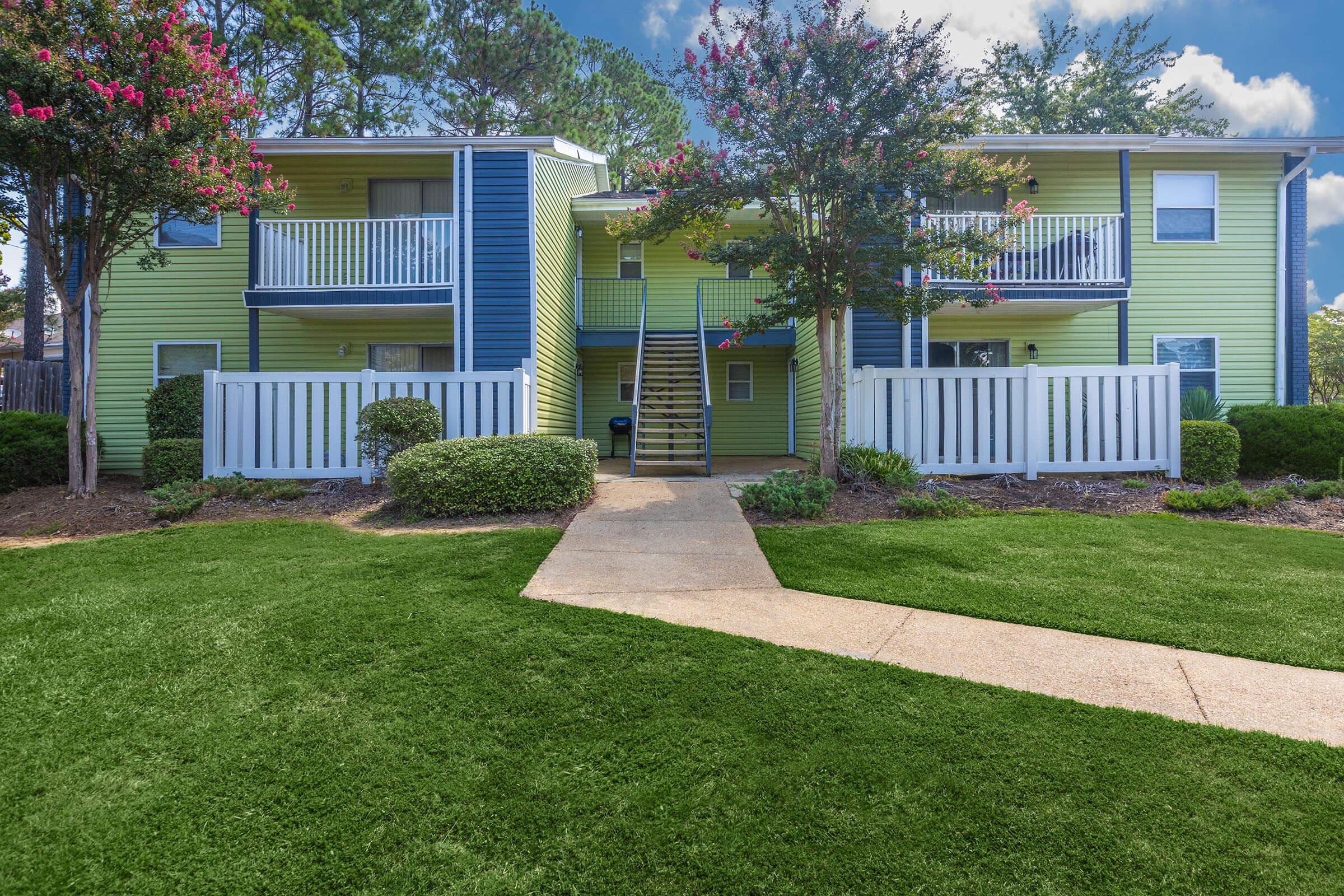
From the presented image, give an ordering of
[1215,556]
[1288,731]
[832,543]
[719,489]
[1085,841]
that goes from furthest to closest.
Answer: [719,489], [832,543], [1215,556], [1288,731], [1085,841]

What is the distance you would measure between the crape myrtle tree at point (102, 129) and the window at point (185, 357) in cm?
374

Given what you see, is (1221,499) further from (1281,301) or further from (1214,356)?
(1281,301)

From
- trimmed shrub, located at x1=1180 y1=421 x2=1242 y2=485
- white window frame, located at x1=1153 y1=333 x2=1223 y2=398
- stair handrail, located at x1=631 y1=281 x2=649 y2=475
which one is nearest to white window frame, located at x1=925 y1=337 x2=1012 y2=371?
white window frame, located at x1=1153 y1=333 x2=1223 y2=398

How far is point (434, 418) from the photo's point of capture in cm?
814

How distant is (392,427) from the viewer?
Result: 25.6ft

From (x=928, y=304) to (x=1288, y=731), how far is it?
6.57m

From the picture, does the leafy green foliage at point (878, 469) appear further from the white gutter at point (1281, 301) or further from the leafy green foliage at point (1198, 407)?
the white gutter at point (1281, 301)

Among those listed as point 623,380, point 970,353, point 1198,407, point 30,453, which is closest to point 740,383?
point 623,380

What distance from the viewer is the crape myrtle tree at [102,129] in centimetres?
677

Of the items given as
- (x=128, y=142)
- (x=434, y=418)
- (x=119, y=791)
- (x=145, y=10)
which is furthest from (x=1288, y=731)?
(x=145, y=10)

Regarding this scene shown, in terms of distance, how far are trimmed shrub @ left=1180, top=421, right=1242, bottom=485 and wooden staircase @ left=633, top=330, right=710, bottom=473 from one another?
6.25 meters

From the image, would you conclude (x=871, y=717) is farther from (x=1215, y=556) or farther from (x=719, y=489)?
(x=719, y=489)

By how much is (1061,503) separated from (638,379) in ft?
21.1

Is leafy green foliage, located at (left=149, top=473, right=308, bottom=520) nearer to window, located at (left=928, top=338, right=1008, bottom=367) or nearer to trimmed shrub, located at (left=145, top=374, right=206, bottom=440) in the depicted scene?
trimmed shrub, located at (left=145, top=374, right=206, bottom=440)
